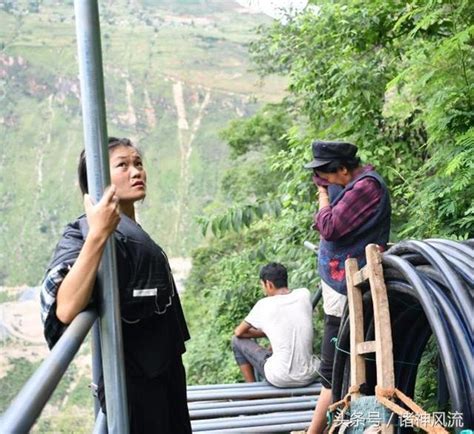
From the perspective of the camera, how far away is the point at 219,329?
26.0ft

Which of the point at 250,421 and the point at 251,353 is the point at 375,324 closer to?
the point at 250,421

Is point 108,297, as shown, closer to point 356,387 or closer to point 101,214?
point 101,214

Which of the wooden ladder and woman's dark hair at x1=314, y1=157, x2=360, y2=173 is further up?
woman's dark hair at x1=314, y1=157, x2=360, y2=173

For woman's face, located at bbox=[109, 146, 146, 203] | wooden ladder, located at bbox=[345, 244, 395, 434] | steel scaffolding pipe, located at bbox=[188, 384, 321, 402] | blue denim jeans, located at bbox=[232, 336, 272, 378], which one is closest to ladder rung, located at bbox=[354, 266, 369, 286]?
wooden ladder, located at bbox=[345, 244, 395, 434]

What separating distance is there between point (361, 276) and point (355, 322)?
0.51 feet

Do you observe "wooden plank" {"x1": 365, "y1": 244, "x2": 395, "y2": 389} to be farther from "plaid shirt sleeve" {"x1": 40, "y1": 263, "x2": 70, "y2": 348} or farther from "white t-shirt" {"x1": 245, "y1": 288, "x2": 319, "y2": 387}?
"white t-shirt" {"x1": 245, "y1": 288, "x2": 319, "y2": 387}

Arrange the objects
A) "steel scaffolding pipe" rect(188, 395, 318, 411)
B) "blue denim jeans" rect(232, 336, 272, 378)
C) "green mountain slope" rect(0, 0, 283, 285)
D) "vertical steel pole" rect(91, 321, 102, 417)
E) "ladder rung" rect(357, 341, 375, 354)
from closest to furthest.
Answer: "vertical steel pole" rect(91, 321, 102, 417)
"ladder rung" rect(357, 341, 375, 354)
"steel scaffolding pipe" rect(188, 395, 318, 411)
"blue denim jeans" rect(232, 336, 272, 378)
"green mountain slope" rect(0, 0, 283, 285)

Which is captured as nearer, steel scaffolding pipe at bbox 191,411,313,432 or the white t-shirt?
steel scaffolding pipe at bbox 191,411,313,432

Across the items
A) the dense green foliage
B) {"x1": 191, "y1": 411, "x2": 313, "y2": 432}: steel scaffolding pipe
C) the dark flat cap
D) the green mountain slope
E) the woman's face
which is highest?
the green mountain slope

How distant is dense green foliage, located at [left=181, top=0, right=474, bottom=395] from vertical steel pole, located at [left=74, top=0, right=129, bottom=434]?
71.0 inches

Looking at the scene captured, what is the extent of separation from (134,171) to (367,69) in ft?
9.72

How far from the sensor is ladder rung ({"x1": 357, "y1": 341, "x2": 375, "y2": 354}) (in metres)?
2.07

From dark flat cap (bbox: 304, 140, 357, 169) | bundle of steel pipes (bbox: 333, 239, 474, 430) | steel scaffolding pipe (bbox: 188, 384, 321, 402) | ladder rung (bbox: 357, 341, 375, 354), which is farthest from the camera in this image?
steel scaffolding pipe (bbox: 188, 384, 321, 402)

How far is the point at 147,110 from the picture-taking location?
43.4 metres
